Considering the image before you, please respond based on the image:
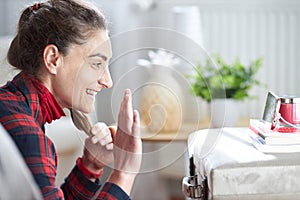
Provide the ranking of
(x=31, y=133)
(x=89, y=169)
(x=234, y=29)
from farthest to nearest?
(x=234, y=29) → (x=89, y=169) → (x=31, y=133)

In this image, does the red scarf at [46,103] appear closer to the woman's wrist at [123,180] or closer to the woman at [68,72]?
the woman at [68,72]

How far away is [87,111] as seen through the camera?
1.12m

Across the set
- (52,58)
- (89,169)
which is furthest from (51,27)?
(89,169)

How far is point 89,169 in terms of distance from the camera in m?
1.25

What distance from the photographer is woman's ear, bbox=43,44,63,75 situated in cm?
107

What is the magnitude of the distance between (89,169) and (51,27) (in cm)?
33

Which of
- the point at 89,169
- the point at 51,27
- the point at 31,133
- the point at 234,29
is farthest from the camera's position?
the point at 234,29

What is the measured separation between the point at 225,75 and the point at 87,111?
1.32m

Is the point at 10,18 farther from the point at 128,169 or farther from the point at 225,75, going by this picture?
the point at 128,169

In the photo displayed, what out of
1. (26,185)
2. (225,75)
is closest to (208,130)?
(26,185)

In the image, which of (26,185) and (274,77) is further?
(274,77)

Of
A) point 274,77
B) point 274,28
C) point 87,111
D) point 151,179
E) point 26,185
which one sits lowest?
point 151,179

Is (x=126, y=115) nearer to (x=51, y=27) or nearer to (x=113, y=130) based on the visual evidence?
(x=113, y=130)

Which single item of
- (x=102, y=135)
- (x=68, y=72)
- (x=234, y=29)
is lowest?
(x=234, y=29)
